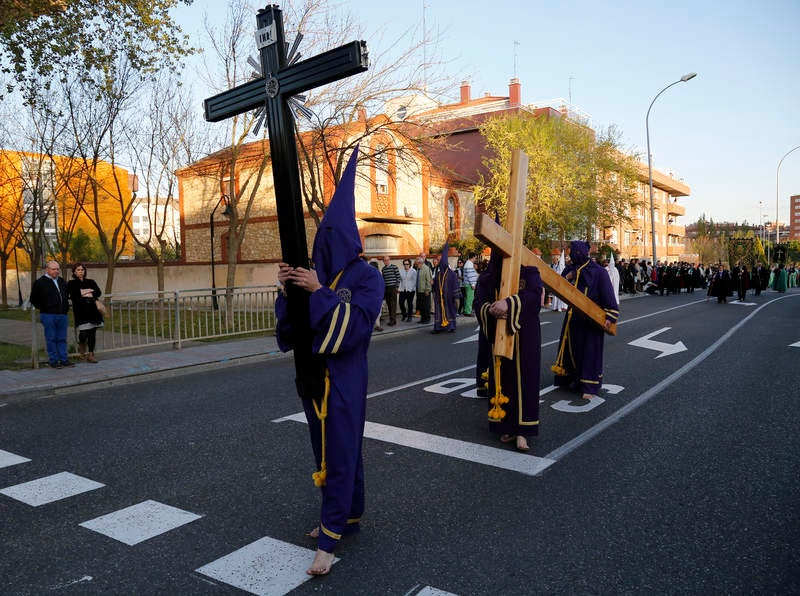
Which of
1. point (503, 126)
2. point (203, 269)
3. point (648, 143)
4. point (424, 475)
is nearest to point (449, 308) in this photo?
point (424, 475)

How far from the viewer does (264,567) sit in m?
3.35

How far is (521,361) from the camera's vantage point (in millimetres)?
5453

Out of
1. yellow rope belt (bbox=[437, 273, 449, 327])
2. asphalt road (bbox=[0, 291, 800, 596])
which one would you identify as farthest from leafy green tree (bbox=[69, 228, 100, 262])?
asphalt road (bbox=[0, 291, 800, 596])

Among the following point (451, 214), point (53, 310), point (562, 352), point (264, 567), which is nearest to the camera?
point (264, 567)

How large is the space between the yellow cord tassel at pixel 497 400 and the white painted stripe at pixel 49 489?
10.7 feet

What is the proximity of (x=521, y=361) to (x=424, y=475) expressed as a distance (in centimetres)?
140

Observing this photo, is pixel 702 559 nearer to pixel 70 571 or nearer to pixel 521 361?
pixel 521 361

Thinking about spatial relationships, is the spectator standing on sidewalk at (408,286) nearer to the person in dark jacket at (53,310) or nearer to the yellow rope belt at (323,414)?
the person in dark jacket at (53,310)

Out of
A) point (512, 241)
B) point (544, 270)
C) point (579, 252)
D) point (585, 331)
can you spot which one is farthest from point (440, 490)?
point (579, 252)

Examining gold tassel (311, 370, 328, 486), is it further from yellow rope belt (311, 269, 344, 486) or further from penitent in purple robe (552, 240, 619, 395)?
penitent in purple robe (552, 240, 619, 395)

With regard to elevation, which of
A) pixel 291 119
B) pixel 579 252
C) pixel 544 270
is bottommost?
pixel 544 270

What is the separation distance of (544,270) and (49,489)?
4.70 meters

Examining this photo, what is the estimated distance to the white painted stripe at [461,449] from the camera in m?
5.00

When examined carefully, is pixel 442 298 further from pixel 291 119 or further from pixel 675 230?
pixel 675 230
